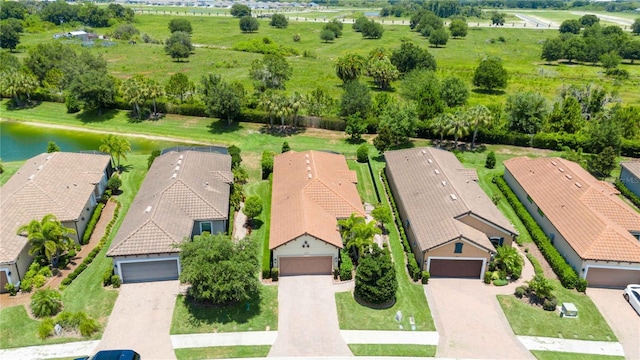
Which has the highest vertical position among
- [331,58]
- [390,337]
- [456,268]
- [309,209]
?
[331,58]

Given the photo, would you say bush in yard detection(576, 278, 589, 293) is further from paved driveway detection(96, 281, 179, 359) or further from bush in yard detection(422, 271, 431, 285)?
paved driveway detection(96, 281, 179, 359)

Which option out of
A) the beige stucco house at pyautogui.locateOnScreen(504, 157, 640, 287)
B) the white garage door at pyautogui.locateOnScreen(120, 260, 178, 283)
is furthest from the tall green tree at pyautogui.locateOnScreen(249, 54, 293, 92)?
the white garage door at pyautogui.locateOnScreen(120, 260, 178, 283)

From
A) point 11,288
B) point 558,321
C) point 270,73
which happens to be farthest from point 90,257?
point 270,73

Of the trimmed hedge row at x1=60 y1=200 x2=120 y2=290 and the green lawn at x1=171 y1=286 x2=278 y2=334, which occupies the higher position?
the trimmed hedge row at x1=60 y1=200 x2=120 y2=290

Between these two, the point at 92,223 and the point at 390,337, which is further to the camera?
the point at 92,223

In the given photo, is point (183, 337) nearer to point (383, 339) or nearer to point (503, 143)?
point (383, 339)

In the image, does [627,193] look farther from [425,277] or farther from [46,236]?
[46,236]
